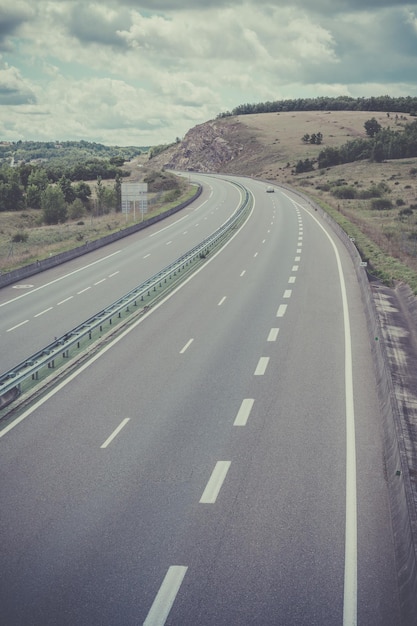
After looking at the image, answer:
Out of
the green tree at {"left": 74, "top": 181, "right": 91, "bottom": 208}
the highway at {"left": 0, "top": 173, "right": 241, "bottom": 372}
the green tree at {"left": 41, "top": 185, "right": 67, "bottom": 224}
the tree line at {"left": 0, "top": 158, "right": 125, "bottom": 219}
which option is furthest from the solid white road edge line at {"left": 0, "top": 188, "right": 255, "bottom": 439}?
the green tree at {"left": 74, "top": 181, "right": 91, "bottom": 208}

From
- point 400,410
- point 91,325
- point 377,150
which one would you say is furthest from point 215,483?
point 377,150

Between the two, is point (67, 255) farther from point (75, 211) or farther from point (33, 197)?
point (33, 197)

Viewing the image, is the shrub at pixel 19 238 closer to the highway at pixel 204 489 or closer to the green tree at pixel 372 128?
the highway at pixel 204 489

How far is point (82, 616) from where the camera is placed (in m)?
7.68

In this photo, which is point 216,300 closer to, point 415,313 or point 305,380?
point 415,313

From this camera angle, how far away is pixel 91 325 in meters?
21.6

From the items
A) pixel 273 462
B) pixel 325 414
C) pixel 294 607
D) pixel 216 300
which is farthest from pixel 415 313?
pixel 294 607

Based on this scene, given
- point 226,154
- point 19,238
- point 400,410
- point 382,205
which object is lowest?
point 19,238

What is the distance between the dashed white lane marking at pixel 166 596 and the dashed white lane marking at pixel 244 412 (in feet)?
18.1

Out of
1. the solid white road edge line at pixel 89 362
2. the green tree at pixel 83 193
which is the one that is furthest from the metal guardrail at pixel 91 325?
the green tree at pixel 83 193

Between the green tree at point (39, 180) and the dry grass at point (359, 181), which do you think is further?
the green tree at point (39, 180)

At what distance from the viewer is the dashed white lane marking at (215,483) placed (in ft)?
34.8

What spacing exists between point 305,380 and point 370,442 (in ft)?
13.2

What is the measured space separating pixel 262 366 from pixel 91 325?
22.7 feet
